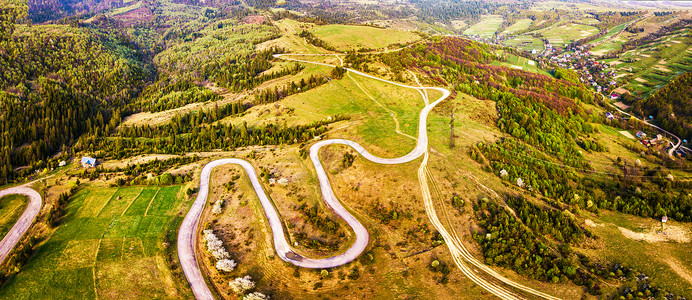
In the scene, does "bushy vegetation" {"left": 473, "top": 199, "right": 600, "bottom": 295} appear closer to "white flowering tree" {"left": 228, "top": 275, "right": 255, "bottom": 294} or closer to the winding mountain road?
the winding mountain road

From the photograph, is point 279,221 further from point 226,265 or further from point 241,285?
point 241,285

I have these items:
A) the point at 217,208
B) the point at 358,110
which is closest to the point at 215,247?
the point at 217,208

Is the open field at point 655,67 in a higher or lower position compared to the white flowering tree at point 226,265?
higher

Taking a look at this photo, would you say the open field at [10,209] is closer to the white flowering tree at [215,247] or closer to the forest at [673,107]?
the white flowering tree at [215,247]

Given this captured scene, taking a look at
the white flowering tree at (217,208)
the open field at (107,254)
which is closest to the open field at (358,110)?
the white flowering tree at (217,208)

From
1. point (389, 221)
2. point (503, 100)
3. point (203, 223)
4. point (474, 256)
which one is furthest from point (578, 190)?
point (203, 223)

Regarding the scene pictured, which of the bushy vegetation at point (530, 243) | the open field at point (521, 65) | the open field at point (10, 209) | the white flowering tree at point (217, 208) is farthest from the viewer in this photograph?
the open field at point (521, 65)
